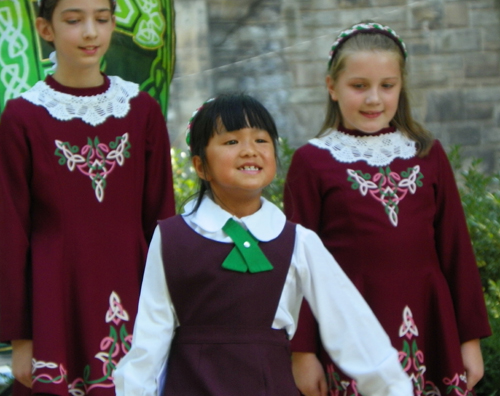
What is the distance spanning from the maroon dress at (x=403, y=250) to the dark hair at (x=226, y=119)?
56 cm

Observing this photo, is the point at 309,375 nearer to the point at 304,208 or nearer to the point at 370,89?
the point at 304,208

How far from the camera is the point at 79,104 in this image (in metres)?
3.27

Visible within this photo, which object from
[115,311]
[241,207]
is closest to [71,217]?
[115,311]

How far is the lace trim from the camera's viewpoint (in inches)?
127

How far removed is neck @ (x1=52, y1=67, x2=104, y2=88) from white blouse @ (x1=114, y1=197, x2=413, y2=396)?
0.86 meters

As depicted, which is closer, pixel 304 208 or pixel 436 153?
pixel 304 208

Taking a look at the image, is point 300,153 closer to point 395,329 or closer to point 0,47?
point 395,329

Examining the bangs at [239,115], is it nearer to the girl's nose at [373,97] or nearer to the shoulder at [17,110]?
the girl's nose at [373,97]

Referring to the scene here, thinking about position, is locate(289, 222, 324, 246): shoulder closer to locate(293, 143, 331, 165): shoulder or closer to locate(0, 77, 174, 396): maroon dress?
locate(293, 143, 331, 165): shoulder

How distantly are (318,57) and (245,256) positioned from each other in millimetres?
6967

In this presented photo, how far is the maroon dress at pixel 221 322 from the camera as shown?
248 centimetres

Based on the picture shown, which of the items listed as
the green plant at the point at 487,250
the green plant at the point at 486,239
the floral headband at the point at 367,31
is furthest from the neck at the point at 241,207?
the green plant at the point at 487,250

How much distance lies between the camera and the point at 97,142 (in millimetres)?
3246

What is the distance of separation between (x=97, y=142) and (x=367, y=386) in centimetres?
126
